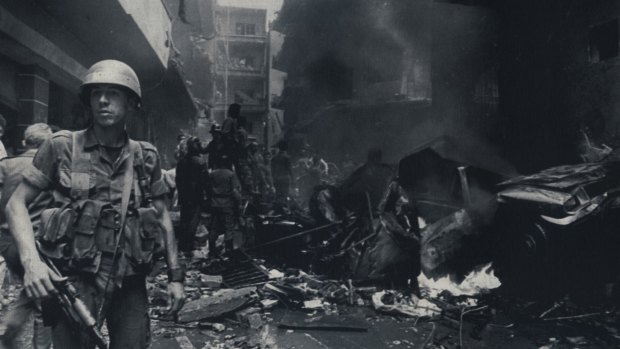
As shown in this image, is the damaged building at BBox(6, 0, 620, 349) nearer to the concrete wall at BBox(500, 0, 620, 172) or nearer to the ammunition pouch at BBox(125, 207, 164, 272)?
the concrete wall at BBox(500, 0, 620, 172)

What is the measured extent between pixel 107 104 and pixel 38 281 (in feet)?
3.12

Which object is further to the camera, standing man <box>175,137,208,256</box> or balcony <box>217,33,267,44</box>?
balcony <box>217,33,267,44</box>

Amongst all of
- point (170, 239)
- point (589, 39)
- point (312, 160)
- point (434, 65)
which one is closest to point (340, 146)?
point (312, 160)

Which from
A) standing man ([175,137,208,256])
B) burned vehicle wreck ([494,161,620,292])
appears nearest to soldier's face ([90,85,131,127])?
burned vehicle wreck ([494,161,620,292])

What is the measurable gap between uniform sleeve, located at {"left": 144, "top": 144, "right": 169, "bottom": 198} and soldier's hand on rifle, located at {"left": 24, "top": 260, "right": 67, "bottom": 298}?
28.0 inches

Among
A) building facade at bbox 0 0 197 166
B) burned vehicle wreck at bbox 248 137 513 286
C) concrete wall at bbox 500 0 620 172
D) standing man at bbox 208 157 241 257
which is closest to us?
burned vehicle wreck at bbox 248 137 513 286

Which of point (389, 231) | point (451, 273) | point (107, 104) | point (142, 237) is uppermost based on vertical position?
point (107, 104)

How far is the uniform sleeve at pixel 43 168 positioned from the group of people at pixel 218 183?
5.27 meters

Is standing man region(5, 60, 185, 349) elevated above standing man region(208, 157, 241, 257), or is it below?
above

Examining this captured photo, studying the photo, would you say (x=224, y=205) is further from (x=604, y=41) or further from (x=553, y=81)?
(x=604, y=41)

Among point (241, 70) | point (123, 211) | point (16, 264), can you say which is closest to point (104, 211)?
point (123, 211)

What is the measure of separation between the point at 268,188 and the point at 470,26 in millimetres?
7576

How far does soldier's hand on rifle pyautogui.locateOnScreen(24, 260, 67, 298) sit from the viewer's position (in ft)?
6.19

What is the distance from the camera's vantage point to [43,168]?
2174mm
